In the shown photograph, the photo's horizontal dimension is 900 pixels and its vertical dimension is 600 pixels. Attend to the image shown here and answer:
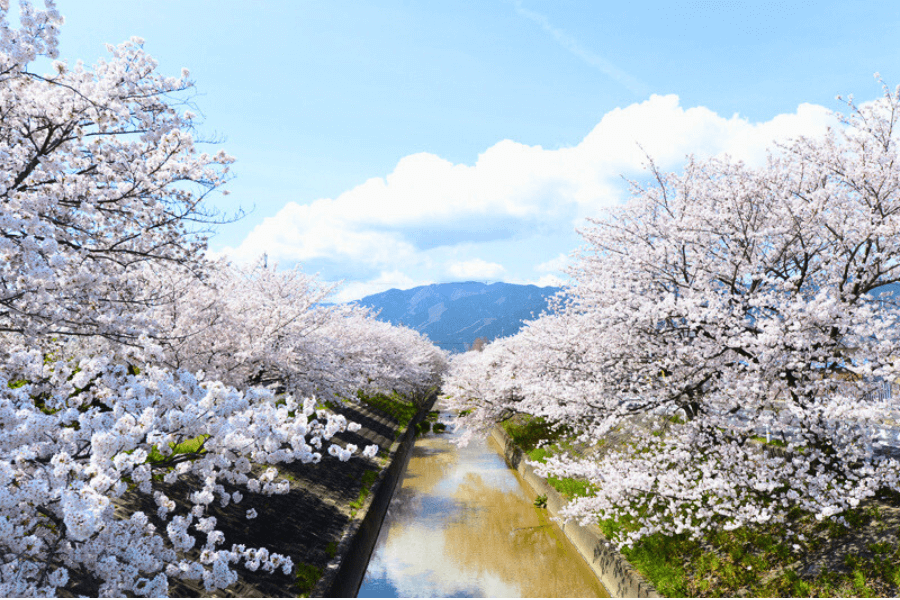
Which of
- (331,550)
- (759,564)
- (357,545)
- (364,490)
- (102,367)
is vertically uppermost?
(102,367)

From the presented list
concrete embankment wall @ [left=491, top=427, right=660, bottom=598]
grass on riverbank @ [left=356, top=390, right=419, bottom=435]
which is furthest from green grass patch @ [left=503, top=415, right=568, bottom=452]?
grass on riverbank @ [left=356, top=390, right=419, bottom=435]

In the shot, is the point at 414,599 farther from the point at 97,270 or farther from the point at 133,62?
the point at 133,62

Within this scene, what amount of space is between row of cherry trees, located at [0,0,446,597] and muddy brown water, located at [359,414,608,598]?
18.1 ft

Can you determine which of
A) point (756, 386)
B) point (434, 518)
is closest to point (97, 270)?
point (756, 386)

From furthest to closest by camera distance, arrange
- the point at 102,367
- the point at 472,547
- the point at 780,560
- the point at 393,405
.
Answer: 1. the point at 393,405
2. the point at 472,547
3. the point at 780,560
4. the point at 102,367

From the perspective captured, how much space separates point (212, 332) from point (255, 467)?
397 cm

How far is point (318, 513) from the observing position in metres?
13.1

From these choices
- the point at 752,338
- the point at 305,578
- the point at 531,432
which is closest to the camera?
the point at 752,338

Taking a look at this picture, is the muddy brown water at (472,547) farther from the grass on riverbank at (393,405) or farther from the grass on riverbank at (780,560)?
the grass on riverbank at (393,405)

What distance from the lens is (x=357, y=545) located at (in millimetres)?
12422

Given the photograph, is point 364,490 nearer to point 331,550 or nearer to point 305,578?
point 331,550

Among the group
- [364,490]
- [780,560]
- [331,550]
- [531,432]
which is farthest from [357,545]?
[531,432]

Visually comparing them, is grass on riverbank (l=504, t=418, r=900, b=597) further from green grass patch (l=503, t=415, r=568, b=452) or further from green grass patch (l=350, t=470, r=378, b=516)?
green grass patch (l=503, t=415, r=568, b=452)

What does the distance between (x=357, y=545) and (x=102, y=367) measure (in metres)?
9.05
